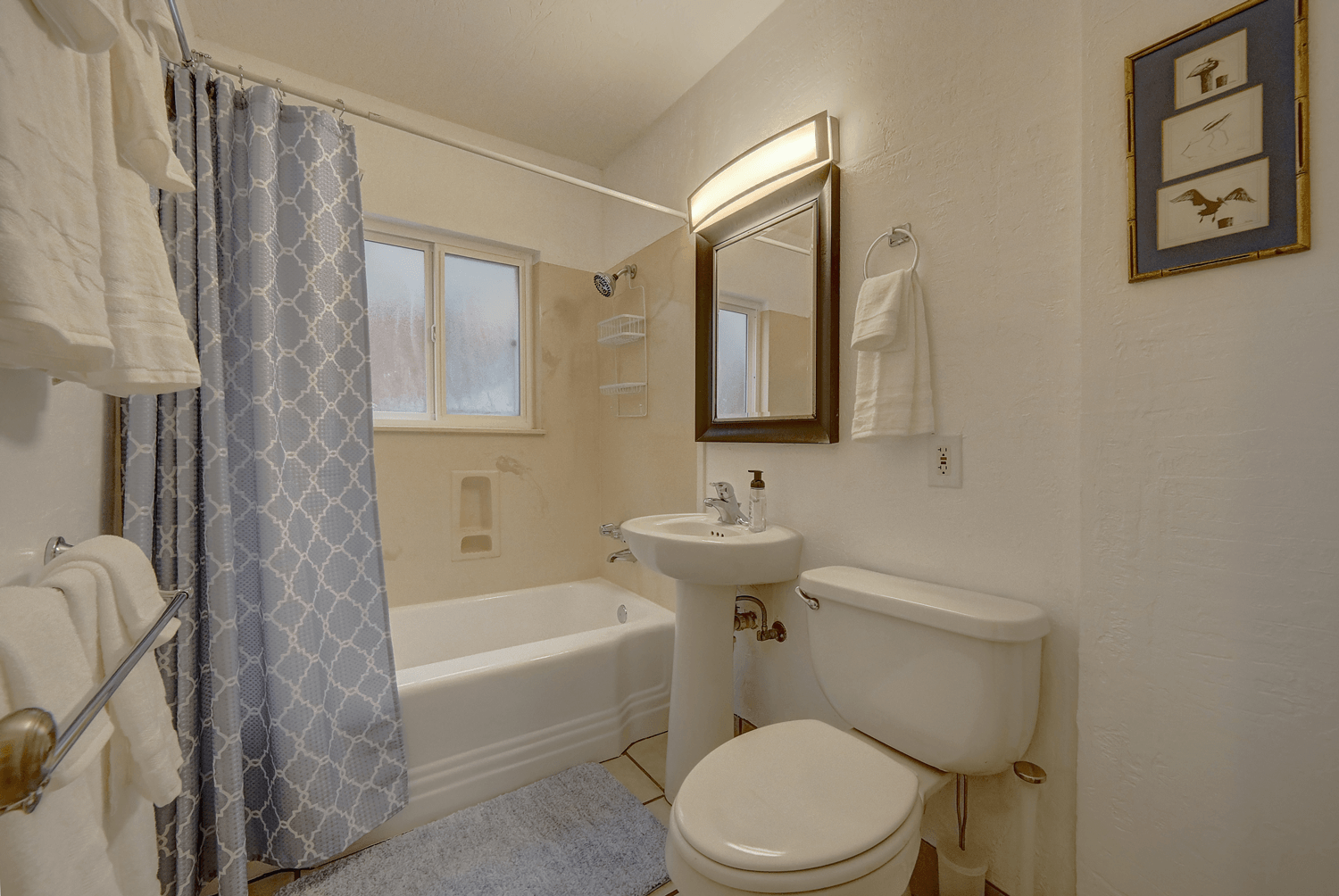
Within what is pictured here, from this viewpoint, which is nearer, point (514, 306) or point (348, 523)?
point (348, 523)

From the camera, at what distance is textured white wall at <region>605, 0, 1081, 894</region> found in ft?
3.53

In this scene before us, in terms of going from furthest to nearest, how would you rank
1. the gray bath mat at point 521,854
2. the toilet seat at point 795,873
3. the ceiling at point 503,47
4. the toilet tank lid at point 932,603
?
1. the ceiling at point 503,47
2. the gray bath mat at point 521,854
3. the toilet tank lid at point 932,603
4. the toilet seat at point 795,873

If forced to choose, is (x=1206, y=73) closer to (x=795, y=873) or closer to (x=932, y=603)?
(x=932, y=603)

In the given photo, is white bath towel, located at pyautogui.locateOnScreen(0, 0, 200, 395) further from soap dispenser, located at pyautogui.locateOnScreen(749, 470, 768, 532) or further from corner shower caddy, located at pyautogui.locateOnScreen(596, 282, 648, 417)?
corner shower caddy, located at pyautogui.locateOnScreen(596, 282, 648, 417)

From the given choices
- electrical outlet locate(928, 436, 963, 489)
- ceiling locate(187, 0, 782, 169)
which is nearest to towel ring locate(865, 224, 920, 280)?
electrical outlet locate(928, 436, 963, 489)

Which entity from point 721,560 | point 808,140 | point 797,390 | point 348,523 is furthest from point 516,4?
point 721,560

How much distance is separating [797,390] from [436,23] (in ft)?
5.51

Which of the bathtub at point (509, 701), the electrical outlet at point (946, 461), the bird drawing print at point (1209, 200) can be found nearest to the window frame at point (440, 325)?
the bathtub at point (509, 701)

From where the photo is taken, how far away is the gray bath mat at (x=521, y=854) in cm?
130

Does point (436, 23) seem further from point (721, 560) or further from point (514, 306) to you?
point (721, 560)

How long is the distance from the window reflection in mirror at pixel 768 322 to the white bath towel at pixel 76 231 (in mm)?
1385

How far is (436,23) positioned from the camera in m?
1.79

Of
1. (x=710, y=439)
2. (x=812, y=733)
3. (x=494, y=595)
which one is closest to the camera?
(x=812, y=733)

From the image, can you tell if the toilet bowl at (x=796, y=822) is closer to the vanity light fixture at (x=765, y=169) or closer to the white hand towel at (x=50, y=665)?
the white hand towel at (x=50, y=665)
